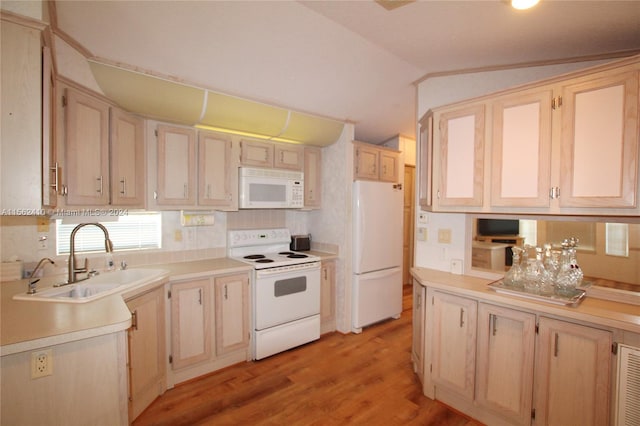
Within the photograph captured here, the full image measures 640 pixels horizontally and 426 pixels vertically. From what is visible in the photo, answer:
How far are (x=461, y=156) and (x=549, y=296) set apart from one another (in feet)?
3.66

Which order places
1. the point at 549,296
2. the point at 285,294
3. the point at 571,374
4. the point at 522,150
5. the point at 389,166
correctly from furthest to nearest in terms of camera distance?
the point at 389,166
the point at 285,294
the point at 522,150
the point at 549,296
the point at 571,374

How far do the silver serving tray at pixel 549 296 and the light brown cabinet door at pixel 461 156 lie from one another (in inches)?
24.5

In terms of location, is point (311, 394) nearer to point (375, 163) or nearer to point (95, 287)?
point (95, 287)

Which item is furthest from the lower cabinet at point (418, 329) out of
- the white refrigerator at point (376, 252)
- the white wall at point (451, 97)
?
the white refrigerator at point (376, 252)

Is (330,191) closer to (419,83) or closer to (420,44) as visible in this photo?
(419,83)

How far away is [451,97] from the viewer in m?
2.71

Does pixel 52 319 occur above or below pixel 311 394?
above

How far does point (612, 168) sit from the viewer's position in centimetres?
166

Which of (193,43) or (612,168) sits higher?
(193,43)

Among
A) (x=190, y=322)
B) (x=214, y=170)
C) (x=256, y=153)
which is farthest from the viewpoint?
(x=256, y=153)

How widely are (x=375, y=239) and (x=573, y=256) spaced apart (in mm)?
1920

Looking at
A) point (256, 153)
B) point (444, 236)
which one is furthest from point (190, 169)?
point (444, 236)

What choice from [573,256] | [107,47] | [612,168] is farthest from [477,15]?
[107,47]

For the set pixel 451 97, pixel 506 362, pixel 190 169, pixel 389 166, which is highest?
pixel 451 97
